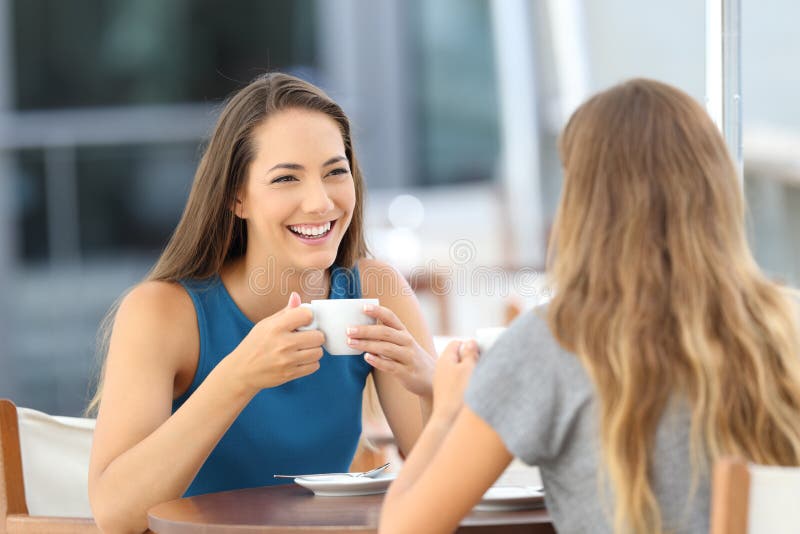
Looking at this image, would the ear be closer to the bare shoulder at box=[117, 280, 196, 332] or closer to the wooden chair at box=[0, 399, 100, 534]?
the bare shoulder at box=[117, 280, 196, 332]

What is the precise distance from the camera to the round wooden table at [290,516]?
4.38 ft

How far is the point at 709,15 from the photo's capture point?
6.08 ft

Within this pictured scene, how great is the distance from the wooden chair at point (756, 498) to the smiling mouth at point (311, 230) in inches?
41.8

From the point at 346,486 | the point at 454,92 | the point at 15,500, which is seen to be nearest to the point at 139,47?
the point at 454,92

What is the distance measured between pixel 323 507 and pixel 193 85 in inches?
229

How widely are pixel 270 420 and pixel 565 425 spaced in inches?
30.8

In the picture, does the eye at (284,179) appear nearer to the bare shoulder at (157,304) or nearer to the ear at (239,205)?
the ear at (239,205)

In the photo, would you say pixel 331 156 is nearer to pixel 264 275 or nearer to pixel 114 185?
pixel 264 275

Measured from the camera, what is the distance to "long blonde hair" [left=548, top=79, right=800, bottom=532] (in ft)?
4.04

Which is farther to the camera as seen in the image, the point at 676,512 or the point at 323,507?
the point at 323,507

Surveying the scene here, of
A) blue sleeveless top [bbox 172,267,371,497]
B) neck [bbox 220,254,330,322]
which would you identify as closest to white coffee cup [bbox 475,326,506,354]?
blue sleeveless top [bbox 172,267,371,497]

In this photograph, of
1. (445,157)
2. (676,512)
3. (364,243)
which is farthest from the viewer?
(445,157)

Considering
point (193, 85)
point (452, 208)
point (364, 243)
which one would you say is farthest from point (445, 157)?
point (364, 243)

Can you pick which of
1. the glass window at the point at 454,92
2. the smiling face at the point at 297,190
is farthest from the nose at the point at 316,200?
the glass window at the point at 454,92
